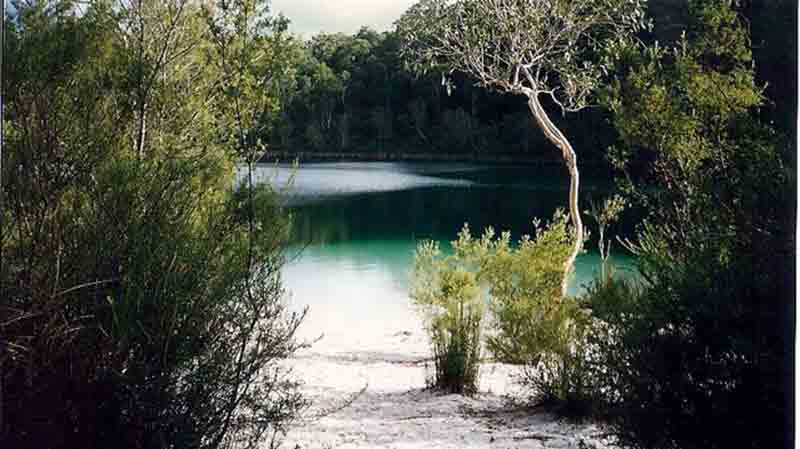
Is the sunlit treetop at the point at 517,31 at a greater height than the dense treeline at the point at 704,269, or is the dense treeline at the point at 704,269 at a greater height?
the sunlit treetop at the point at 517,31

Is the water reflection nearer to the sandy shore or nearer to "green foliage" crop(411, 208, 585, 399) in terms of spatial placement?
the sandy shore

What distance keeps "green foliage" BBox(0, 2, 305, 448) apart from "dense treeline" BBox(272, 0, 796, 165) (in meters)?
0.70

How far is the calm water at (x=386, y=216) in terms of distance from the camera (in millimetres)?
9016

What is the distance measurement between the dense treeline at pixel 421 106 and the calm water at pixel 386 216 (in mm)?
603

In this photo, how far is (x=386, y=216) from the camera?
1524 centimetres

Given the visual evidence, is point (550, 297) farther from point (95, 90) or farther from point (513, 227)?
point (513, 227)

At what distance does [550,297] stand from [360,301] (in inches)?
173

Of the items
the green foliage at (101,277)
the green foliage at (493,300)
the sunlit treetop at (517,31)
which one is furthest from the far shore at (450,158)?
the green foliage at (101,277)

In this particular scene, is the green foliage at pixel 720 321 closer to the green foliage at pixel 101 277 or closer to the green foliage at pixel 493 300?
the green foliage at pixel 101 277

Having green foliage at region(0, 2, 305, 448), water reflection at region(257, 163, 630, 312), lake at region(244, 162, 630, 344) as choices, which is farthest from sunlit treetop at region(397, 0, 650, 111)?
green foliage at region(0, 2, 305, 448)

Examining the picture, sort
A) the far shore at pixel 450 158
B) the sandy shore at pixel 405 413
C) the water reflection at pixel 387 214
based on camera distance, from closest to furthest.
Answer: the sandy shore at pixel 405 413
the water reflection at pixel 387 214
the far shore at pixel 450 158

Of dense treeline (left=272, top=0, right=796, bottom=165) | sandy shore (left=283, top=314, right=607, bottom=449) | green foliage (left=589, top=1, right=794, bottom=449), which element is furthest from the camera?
sandy shore (left=283, top=314, right=607, bottom=449)

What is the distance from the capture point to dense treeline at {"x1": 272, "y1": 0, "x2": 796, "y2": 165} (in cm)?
276

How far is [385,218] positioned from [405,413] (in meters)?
11.2
